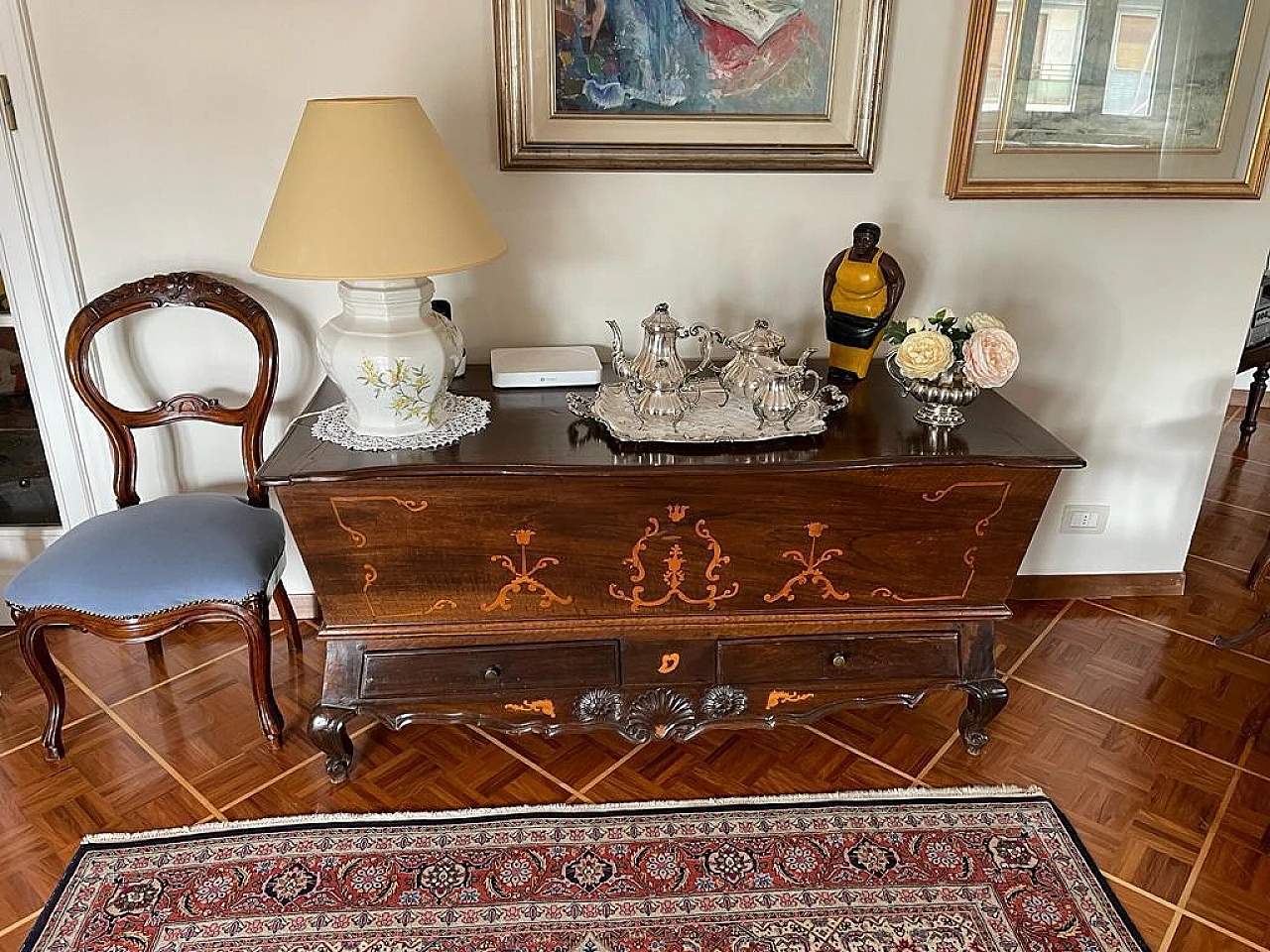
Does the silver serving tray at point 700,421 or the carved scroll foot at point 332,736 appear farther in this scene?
the carved scroll foot at point 332,736

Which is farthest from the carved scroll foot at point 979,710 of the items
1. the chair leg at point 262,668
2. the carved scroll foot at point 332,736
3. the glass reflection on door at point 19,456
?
the glass reflection on door at point 19,456

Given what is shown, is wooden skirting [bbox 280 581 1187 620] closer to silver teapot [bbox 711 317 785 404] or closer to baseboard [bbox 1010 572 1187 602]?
baseboard [bbox 1010 572 1187 602]

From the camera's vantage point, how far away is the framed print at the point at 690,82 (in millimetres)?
2143

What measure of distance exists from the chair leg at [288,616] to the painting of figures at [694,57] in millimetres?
1332

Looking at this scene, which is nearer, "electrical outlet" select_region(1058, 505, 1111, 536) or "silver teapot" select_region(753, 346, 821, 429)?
"silver teapot" select_region(753, 346, 821, 429)

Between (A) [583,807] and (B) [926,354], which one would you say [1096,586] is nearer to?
(B) [926,354]

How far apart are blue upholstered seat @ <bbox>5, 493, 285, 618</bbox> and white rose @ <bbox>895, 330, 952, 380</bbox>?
147 cm

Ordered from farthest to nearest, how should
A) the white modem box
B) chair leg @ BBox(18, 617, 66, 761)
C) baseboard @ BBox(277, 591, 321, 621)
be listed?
baseboard @ BBox(277, 591, 321, 621)
the white modem box
chair leg @ BBox(18, 617, 66, 761)

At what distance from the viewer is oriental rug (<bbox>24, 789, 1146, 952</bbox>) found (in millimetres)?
1797

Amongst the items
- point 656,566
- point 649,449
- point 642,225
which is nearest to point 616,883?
point 656,566

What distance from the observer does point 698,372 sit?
6.84 feet

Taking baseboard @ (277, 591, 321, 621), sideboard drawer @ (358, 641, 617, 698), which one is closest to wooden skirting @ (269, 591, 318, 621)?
baseboard @ (277, 591, 321, 621)

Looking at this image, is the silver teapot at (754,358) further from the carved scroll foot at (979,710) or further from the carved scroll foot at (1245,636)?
the carved scroll foot at (1245,636)

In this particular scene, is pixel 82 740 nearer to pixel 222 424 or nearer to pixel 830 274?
pixel 222 424
